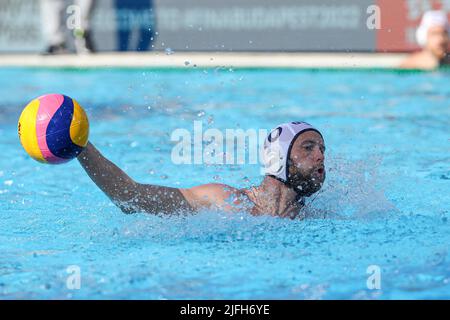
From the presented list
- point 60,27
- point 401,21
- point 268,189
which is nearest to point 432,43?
point 401,21

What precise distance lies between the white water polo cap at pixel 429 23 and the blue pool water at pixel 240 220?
4.05ft

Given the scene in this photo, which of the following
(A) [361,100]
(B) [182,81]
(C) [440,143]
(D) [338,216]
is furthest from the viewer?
(B) [182,81]

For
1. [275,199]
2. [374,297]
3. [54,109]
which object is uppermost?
[54,109]

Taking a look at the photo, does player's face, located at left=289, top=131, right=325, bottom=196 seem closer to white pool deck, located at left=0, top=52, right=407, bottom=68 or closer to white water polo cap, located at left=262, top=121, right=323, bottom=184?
white water polo cap, located at left=262, top=121, right=323, bottom=184

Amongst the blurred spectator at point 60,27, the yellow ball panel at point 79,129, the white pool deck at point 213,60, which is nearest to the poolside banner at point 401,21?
the white pool deck at point 213,60

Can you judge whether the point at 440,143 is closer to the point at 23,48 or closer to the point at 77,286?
the point at 77,286

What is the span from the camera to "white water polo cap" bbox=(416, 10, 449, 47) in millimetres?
9672

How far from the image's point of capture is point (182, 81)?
9.88 m

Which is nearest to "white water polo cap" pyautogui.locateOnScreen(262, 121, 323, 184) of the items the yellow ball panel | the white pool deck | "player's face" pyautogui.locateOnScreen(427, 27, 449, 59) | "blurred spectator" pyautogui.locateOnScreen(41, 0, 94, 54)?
the yellow ball panel

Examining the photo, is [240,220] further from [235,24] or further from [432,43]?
[235,24]

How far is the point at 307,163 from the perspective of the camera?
400 centimetres

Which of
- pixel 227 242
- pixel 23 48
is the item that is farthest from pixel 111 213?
pixel 23 48
